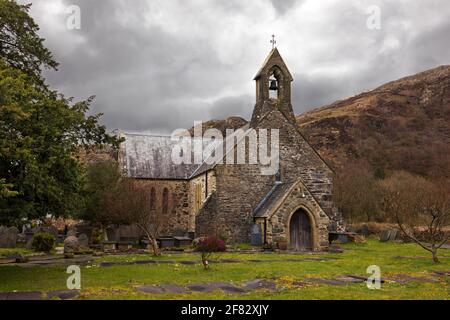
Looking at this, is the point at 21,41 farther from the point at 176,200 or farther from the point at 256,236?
the point at 176,200

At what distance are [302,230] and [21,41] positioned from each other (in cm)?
1889

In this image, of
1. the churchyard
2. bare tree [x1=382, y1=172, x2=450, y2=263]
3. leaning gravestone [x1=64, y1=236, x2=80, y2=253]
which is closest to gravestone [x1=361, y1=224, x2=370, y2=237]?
bare tree [x1=382, y1=172, x2=450, y2=263]

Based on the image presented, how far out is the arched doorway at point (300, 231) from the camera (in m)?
28.2

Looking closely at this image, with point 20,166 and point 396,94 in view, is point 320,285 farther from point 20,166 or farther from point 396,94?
point 396,94

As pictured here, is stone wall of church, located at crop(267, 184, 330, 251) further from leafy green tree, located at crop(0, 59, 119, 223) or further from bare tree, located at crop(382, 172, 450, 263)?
leafy green tree, located at crop(0, 59, 119, 223)

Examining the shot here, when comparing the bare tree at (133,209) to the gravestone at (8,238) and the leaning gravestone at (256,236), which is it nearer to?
the leaning gravestone at (256,236)

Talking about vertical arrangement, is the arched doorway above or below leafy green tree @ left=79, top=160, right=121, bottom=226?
below

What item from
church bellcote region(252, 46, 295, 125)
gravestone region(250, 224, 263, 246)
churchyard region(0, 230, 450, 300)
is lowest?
churchyard region(0, 230, 450, 300)

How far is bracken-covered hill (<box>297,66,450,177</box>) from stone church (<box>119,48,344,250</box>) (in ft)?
175

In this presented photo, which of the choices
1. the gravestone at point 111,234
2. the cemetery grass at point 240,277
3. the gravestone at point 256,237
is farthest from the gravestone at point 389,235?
the gravestone at point 111,234

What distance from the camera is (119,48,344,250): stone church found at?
28.1 meters

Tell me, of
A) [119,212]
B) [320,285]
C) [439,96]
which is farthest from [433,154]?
[320,285]

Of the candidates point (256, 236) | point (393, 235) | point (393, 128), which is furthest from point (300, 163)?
point (393, 128)

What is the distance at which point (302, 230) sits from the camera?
28344 mm
